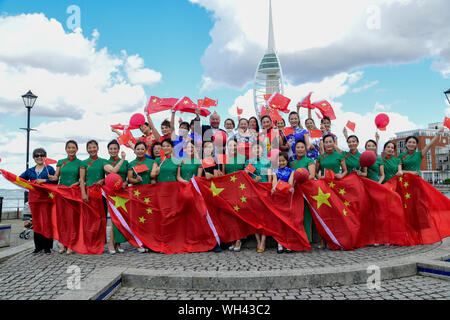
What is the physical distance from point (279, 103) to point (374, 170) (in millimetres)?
2904

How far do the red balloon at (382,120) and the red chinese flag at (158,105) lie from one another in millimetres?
4851

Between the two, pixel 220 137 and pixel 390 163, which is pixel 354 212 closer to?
pixel 390 163

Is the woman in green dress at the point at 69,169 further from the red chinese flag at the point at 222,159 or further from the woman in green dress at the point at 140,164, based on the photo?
the red chinese flag at the point at 222,159

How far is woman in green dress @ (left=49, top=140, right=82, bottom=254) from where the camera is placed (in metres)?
7.03

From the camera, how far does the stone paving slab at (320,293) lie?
14.0 feet

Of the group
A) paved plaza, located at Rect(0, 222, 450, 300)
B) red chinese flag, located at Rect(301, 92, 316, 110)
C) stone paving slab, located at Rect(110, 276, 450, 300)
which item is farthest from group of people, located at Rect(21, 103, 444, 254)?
stone paving slab, located at Rect(110, 276, 450, 300)

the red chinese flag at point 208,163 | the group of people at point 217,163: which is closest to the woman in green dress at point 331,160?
the group of people at point 217,163

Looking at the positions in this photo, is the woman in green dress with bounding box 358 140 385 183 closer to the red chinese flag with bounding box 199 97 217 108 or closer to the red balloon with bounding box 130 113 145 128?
the red chinese flag with bounding box 199 97 217 108

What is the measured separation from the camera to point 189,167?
6957 mm

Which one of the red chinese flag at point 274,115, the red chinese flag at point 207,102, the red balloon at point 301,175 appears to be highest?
the red chinese flag at point 207,102

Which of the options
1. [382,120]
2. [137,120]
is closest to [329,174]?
[382,120]
